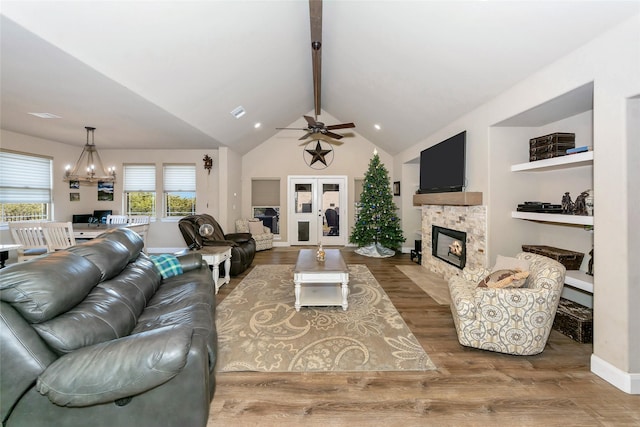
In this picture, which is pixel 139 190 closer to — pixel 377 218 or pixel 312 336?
pixel 377 218

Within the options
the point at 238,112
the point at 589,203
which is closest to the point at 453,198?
the point at 589,203

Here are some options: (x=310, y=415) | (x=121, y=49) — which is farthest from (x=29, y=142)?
(x=310, y=415)

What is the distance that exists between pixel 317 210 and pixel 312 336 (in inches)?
215

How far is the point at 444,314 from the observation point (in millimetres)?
3166

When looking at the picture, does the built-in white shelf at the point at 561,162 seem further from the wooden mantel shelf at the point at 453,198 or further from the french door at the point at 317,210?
the french door at the point at 317,210

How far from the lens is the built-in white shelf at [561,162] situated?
94.2 inches

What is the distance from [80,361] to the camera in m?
1.18

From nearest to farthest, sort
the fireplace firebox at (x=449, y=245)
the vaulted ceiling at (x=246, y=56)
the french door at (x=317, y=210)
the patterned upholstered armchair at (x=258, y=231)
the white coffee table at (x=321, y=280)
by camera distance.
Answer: the vaulted ceiling at (x=246, y=56) < the white coffee table at (x=321, y=280) < the fireplace firebox at (x=449, y=245) < the patterned upholstered armchair at (x=258, y=231) < the french door at (x=317, y=210)

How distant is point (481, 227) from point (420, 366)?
227 centimetres

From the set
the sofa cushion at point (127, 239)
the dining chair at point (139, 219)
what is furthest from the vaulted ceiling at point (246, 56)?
the dining chair at point (139, 219)

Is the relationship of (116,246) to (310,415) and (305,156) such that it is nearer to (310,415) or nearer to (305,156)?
(310,415)

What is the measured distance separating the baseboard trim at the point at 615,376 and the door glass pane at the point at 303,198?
21.3 feet

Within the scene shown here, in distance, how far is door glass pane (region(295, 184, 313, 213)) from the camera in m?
7.95

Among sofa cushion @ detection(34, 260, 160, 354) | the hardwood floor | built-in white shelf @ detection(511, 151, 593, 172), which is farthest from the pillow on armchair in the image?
built-in white shelf @ detection(511, 151, 593, 172)
